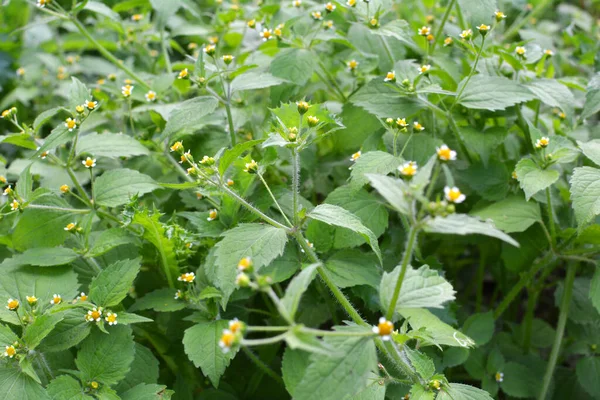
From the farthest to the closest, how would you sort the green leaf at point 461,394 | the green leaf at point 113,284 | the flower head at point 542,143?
the flower head at point 542,143, the green leaf at point 113,284, the green leaf at point 461,394

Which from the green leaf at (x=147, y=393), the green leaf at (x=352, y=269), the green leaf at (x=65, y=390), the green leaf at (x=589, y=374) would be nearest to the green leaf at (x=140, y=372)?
the green leaf at (x=147, y=393)

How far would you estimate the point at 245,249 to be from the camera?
1.91 meters

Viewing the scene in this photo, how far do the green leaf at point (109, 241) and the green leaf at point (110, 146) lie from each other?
0.40 metres

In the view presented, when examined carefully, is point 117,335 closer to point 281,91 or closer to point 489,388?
point 281,91

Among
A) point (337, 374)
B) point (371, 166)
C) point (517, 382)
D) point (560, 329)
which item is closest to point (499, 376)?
point (517, 382)

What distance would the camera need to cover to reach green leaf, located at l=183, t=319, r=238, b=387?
1.95 metres

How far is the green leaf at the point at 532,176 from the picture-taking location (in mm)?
2143

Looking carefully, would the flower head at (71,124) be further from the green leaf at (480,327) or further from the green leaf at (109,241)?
the green leaf at (480,327)

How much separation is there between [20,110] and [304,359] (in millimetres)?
3244

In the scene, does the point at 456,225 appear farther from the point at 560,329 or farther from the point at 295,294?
the point at 560,329

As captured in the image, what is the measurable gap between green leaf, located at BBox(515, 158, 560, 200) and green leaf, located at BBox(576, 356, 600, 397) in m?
0.87

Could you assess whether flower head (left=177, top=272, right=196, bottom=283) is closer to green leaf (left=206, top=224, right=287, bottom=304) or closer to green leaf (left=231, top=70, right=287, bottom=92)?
green leaf (left=206, top=224, right=287, bottom=304)

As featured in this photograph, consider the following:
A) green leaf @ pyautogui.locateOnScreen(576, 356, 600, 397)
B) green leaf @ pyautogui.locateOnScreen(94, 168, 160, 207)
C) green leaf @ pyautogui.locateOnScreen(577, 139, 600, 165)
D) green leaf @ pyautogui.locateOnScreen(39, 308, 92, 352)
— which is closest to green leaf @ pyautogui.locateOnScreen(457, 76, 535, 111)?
green leaf @ pyautogui.locateOnScreen(577, 139, 600, 165)

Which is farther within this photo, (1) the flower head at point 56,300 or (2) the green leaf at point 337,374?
(1) the flower head at point 56,300
